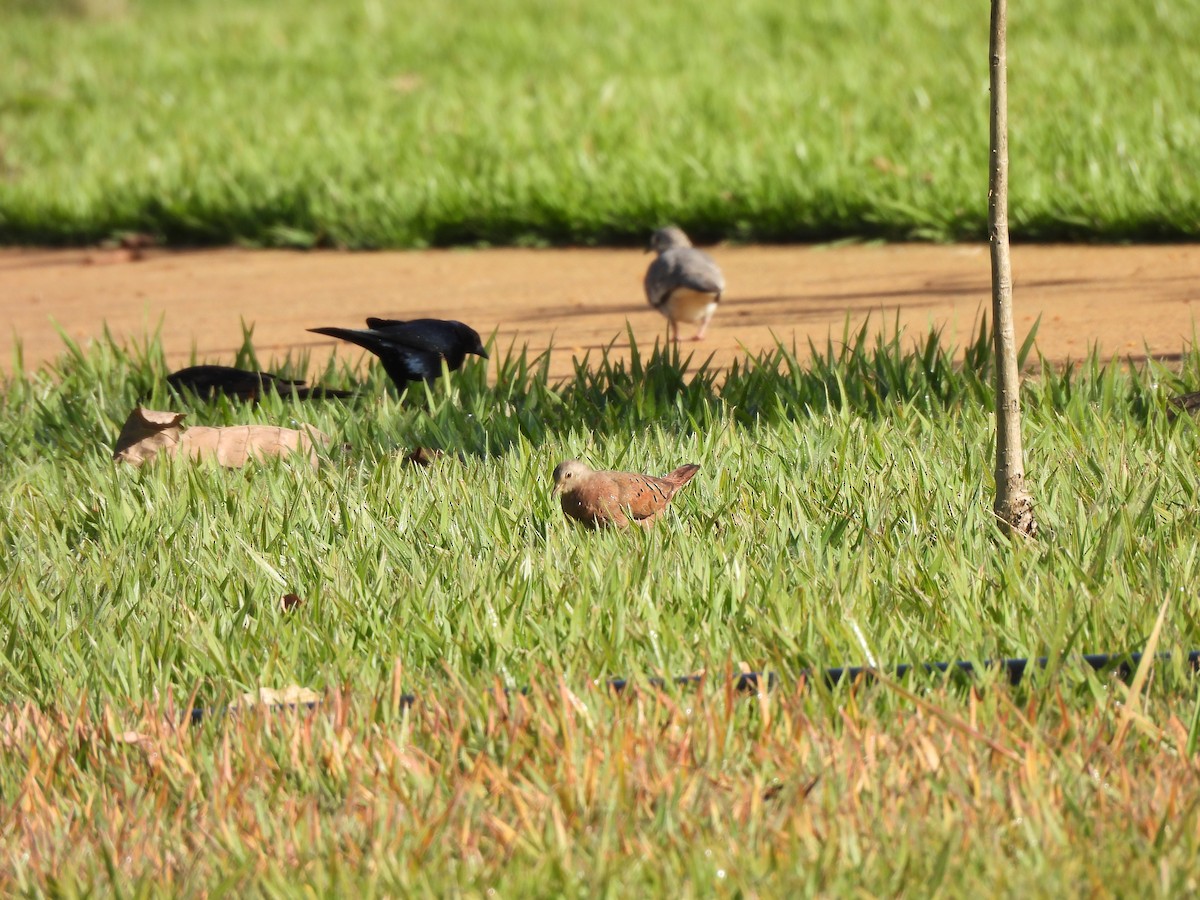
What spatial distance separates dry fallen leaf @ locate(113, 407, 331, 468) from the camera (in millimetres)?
4180

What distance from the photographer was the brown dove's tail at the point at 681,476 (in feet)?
11.7

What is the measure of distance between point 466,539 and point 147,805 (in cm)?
112

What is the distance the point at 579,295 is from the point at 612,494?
321cm

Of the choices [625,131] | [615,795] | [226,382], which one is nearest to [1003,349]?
[615,795]

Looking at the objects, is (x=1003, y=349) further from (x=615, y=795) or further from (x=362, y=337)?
(x=362, y=337)

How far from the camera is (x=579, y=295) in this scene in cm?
655

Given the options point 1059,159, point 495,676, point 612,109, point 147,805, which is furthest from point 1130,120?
point 147,805

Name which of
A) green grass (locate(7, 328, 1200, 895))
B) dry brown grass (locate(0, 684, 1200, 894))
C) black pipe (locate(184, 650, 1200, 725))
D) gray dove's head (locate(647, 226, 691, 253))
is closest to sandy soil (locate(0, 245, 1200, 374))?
gray dove's head (locate(647, 226, 691, 253))

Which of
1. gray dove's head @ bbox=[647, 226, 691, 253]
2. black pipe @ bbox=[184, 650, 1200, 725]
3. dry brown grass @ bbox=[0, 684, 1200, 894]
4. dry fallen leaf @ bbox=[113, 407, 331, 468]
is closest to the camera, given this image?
dry brown grass @ bbox=[0, 684, 1200, 894]

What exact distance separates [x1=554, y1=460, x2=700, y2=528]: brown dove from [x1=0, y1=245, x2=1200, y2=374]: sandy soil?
1427 mm

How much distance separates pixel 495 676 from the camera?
2.67 m

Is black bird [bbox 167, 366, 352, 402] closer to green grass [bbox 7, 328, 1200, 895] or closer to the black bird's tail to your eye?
the black bird's tail

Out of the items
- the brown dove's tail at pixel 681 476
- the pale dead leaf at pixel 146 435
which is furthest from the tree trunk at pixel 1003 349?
the pale dead leaf at pixel 146 435

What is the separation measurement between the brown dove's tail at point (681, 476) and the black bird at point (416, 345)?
4.34ft
